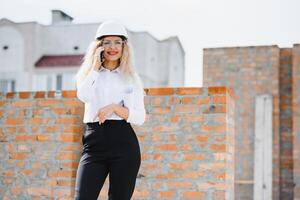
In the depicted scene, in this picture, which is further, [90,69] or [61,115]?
[61,115]

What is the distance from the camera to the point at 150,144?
14.3ft

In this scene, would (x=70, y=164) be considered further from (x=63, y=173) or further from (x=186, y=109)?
(x=186, y=109)

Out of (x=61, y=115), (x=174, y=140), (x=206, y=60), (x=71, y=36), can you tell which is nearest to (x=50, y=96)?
(x=61, y=115)

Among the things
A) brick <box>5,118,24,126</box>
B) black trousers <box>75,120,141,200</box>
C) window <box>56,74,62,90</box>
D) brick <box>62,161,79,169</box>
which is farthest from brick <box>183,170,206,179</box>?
window <box>56,74,62,90</box>

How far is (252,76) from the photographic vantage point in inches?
324

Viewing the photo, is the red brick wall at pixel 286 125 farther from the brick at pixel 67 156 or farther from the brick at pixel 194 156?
the brick at pixel 67 156

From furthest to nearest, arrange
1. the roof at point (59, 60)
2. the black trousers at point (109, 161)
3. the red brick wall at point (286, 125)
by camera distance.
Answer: the roof at point (59, 60) → the red brick wall at point (286, 125) → the black trousers at point (109, 161)

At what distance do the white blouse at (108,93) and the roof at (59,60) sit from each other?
867 inches

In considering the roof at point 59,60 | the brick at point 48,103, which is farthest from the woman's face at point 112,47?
the roof at point 59,60

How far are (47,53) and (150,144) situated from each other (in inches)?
856

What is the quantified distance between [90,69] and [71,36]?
22.1 m

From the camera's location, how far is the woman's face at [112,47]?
2.91 meters

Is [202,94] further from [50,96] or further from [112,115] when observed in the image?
[112,115]

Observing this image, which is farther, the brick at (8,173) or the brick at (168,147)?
the brick at (8,173)
